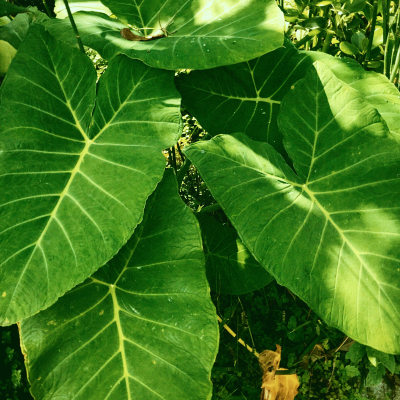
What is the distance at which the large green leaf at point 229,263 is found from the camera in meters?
1.54

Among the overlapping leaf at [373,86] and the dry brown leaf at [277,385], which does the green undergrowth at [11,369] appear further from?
the overlapping leaf at [373,86]

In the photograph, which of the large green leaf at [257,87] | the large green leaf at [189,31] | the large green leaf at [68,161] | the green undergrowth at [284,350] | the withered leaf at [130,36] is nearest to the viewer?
the large green leaf at [68,161]

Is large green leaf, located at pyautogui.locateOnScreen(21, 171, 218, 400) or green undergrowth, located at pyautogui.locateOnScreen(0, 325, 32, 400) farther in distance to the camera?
green undergrowth, located at pyautogui.locateOnScreen(0, 325, 32, 400)

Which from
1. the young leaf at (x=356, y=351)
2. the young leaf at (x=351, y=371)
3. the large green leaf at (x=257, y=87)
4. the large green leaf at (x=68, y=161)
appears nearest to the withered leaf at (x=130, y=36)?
the large green leaf at (x=68, y=161)

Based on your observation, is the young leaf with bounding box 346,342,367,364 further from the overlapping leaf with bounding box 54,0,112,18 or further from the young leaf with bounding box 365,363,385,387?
the overlapping leaf with bounding box 54,0,112,18

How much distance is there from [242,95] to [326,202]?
61 cm

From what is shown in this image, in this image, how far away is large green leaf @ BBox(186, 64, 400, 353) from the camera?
3.35 feet

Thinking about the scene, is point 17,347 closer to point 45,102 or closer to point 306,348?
point 45,102

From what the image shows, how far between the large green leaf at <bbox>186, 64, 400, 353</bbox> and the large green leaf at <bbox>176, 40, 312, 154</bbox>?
226 mm

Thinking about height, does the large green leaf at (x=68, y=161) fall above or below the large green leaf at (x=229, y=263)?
above

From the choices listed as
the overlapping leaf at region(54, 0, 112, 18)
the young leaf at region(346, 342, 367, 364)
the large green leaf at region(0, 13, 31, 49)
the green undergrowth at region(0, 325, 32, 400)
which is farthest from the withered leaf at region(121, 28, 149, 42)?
the young leaf at region(346, 342, 367, 364)

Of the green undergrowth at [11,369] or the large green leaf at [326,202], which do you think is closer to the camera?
the large green leaf at [326,202]

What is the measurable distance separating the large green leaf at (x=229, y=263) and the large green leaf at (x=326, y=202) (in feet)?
1.59

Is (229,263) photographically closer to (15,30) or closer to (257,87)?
(257,87)
